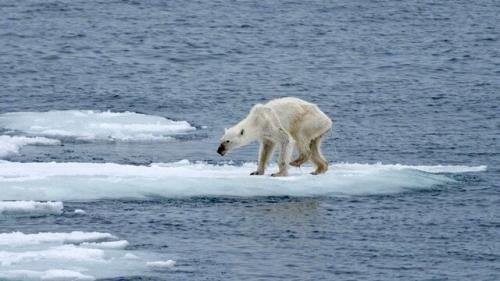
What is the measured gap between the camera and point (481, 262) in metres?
21.2

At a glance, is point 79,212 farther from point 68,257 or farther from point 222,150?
point 68,257

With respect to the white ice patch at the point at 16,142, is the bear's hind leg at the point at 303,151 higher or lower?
higher

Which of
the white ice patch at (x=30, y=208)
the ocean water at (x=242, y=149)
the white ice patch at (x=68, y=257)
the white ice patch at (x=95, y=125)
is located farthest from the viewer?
the white ice patch at (x=95, y=125)

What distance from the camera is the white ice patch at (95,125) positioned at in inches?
1267

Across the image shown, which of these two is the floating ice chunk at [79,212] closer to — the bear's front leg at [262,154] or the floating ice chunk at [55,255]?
the floating ice chunk at [55,255]

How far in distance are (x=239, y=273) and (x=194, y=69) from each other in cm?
2576

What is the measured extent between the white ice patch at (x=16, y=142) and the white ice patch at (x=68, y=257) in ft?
27.7

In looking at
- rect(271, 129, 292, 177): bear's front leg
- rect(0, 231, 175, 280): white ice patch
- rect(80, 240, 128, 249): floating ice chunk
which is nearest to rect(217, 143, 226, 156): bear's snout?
rect(271, 129, 292, 177): bear's front leg

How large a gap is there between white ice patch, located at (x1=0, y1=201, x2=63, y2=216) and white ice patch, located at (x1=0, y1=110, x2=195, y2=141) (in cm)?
872

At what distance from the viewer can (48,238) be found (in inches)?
828

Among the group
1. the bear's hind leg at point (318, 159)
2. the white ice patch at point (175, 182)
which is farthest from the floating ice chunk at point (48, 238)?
the bear's hind leg at point (318, 159)

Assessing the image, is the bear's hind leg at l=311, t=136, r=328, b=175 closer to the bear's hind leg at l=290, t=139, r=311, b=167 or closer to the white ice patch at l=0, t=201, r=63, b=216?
the bear's hind leg at l=290, t=139, r=311, b=167

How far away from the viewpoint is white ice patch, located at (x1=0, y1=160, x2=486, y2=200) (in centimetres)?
2389

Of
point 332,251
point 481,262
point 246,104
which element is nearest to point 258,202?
point 332,251
